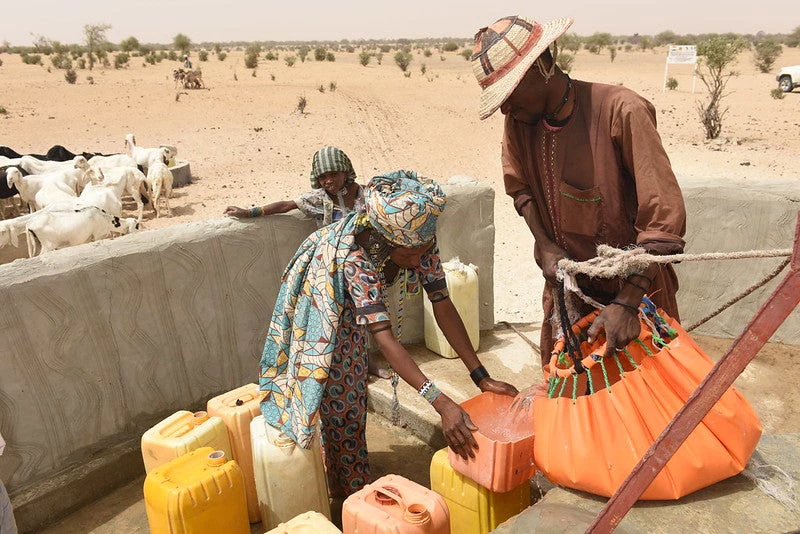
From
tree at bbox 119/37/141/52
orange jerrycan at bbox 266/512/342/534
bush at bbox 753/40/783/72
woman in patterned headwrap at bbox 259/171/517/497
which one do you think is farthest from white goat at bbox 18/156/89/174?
tree at bbox 119/37/141/52

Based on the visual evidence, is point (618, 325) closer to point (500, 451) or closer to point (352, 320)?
point (500, 451)

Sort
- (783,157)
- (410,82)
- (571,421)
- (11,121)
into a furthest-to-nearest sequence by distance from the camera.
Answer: (410,82)
(11,121)
(783,157)
(571,421)

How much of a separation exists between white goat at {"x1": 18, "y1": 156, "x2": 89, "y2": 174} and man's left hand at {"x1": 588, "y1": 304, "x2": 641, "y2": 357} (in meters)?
10.4

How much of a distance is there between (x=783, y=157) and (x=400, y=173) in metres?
12.3

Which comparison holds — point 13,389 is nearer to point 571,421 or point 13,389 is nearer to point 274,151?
point 571,421

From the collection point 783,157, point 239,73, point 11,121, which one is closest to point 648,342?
point 783,157

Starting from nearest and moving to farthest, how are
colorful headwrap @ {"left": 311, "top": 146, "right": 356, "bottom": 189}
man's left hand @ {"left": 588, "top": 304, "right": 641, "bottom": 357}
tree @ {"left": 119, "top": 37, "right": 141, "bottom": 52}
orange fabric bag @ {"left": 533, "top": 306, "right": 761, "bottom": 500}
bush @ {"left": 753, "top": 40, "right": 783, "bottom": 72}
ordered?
orange fabric bag @ {"left": 533, "top": 306, "right": 761, "bottom": 500}
man's left hand @ {"left": 588, "top": 304, "right": 641, "bottom": 357}
colorful headwrap @ {"left": 311, "top": 146, "right": 356, "bottom": 189}
bush @ {"left": 753, "top": 40, "right": 783, "bottom": 72}
tree @ {"left": 119, "top": 37, "right": 141, "bottom": 52}

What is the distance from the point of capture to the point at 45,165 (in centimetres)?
1089

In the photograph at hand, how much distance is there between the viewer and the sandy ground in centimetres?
1134

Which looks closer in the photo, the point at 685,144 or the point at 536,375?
the point at 536,375

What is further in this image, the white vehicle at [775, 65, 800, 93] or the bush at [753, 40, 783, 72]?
the bush at [753, 40, 783, 72]

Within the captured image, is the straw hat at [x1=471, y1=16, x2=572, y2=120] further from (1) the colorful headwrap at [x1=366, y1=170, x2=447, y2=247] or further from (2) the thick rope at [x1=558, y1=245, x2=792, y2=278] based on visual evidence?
(2) the thick rope at [x1=558, y1=245, x2=792, y2=278]

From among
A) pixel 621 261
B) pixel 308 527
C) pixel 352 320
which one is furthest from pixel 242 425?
pixel 621 261

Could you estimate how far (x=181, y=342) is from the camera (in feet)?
11.8
